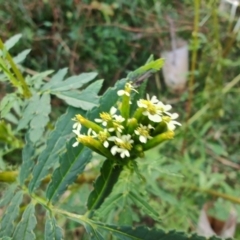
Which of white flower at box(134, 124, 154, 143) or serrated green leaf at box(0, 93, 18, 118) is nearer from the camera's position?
white flower at box(134, 124, 154, 143)

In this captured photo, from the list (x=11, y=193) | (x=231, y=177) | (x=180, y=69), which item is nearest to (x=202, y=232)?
(x=231, y=177)

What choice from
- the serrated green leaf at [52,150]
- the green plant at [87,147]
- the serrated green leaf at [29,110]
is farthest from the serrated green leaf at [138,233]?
the serrated green leaf at [29,110]

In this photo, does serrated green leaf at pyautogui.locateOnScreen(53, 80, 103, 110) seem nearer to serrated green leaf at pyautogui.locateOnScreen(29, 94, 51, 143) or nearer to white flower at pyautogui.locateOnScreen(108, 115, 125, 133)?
serrated green leaf at pyautogui.locateOnScreen(29, 94, 51, 143)

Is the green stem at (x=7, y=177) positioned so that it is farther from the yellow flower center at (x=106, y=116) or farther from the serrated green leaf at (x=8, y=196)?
the yellow flower center at (x=106, y=116)

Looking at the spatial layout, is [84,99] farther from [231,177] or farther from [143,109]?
[231,177]

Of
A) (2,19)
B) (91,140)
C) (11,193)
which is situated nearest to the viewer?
(91,140)

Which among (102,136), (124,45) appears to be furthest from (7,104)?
(124,45)

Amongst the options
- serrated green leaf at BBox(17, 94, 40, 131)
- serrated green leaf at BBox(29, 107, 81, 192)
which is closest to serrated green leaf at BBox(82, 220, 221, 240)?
serrated green leaf at BBox(29, 107, 81, 192)
